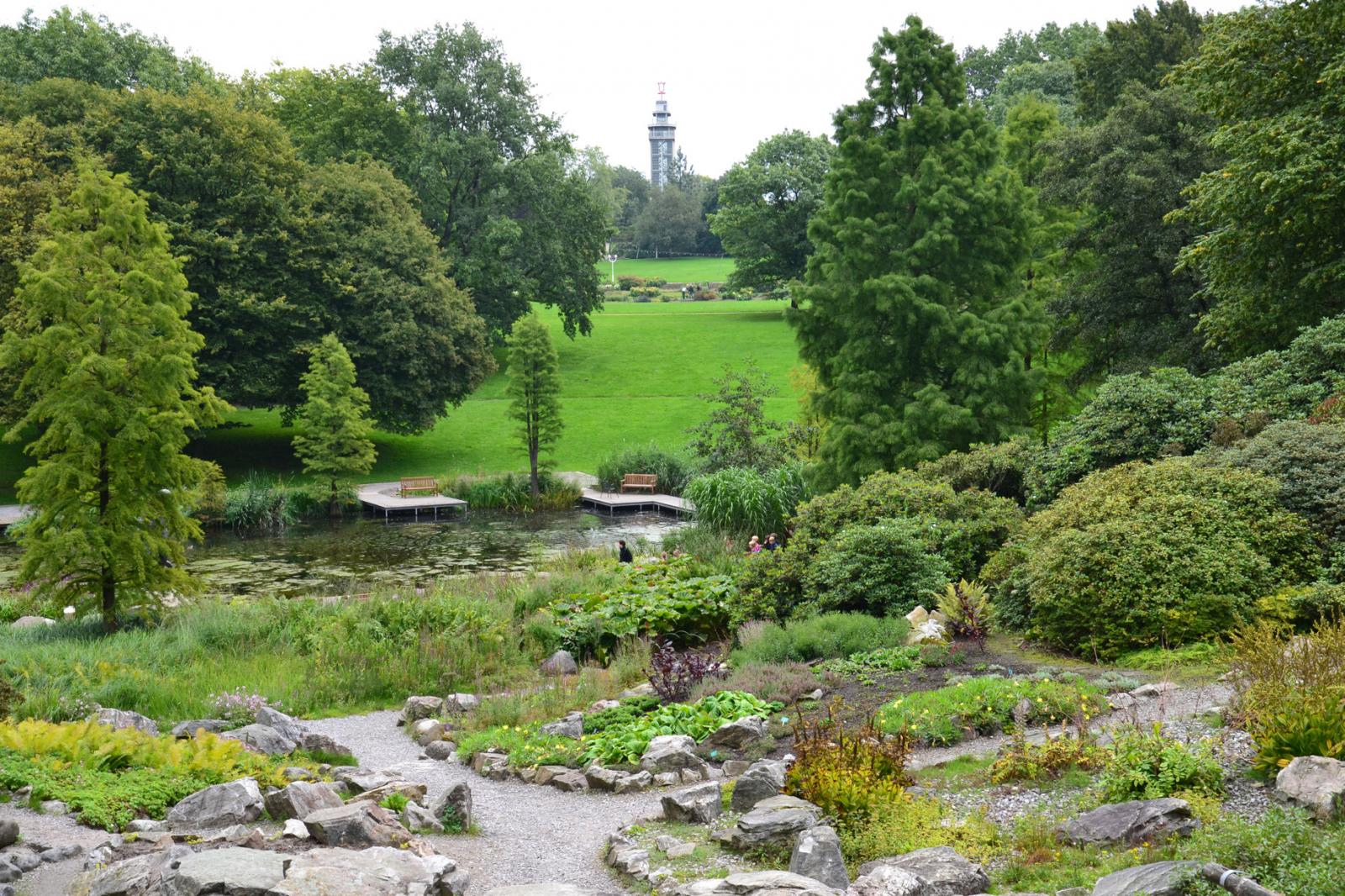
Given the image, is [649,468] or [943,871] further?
[649,468]

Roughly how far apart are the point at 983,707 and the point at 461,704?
5.70 metres

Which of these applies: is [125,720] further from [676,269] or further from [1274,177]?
[676,269]

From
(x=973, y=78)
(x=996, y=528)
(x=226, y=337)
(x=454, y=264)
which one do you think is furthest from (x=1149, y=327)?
(x=973, y=78)

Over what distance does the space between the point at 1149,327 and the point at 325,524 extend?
2100 centimetres

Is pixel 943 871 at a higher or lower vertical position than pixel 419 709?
higher

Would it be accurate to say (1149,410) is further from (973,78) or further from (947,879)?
(973,78)

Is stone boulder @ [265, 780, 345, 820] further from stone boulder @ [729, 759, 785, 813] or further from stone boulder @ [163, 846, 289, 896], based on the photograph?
stone boulder @ [729, 759, 785, 813]

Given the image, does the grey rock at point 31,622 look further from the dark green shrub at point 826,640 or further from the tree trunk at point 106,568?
the dark green shrub at point 826,640

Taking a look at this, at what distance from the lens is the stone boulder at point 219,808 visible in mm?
7441

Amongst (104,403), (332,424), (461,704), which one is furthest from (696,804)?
(332,424)

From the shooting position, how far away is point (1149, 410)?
14.9 m

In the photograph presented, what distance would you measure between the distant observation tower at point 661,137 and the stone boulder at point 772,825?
624ft

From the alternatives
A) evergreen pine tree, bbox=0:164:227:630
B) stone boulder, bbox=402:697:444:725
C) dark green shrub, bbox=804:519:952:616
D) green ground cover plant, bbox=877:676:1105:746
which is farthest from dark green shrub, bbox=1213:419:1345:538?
evergreen pine tree, bbox=0:164:227:630

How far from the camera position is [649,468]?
35094mm
